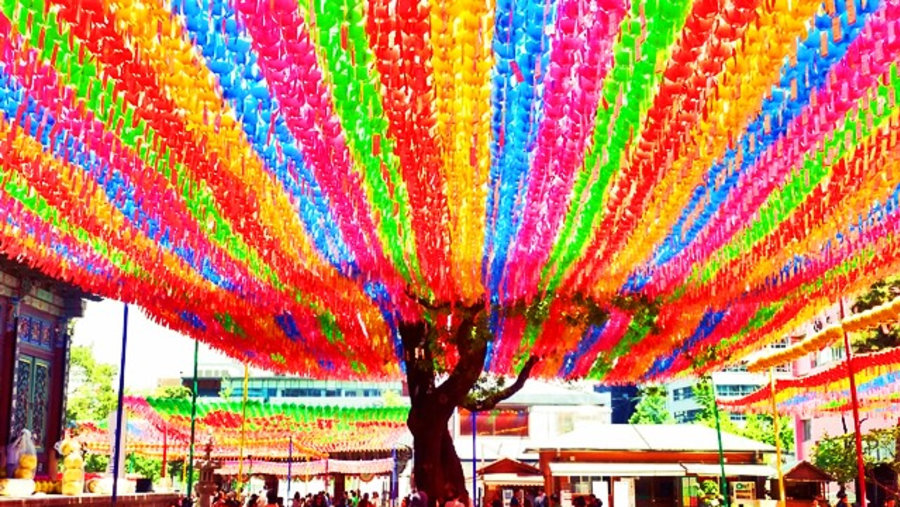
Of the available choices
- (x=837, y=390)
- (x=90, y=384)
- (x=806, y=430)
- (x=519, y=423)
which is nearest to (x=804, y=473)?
(x=837, y=390)

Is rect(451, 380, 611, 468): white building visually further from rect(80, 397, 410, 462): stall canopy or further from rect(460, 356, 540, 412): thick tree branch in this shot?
rect(460, 356, 540, 412): thick tree branch

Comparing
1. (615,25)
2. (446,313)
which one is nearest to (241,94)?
(615,25)

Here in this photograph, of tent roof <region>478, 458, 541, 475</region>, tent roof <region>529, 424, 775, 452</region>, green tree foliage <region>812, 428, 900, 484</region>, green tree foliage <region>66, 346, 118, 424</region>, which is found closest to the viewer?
green tree foliage <region>812, 428, 900, 484</region>

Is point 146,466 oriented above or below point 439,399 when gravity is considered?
below

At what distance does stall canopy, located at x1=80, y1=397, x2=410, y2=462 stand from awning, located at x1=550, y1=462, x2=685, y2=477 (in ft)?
13.1

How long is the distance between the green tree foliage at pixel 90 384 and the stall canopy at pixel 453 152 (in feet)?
112

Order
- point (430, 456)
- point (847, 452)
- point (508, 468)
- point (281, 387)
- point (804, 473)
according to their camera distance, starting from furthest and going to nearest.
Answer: point (281, 387) < point (847, 452) < point (508, 468) < point (804, 473) < point (430, 456)

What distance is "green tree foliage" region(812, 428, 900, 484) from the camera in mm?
22547

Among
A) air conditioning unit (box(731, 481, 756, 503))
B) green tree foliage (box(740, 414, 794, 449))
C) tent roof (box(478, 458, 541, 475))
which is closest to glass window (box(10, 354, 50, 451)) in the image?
tent roof (box(478, 458, 541, 475))

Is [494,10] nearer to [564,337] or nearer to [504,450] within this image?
[564,337]

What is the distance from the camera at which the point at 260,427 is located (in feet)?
77.4

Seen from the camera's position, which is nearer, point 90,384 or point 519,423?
point 90,384

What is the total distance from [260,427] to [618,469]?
28.4 feet

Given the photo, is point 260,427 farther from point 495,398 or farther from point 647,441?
point 495,398
